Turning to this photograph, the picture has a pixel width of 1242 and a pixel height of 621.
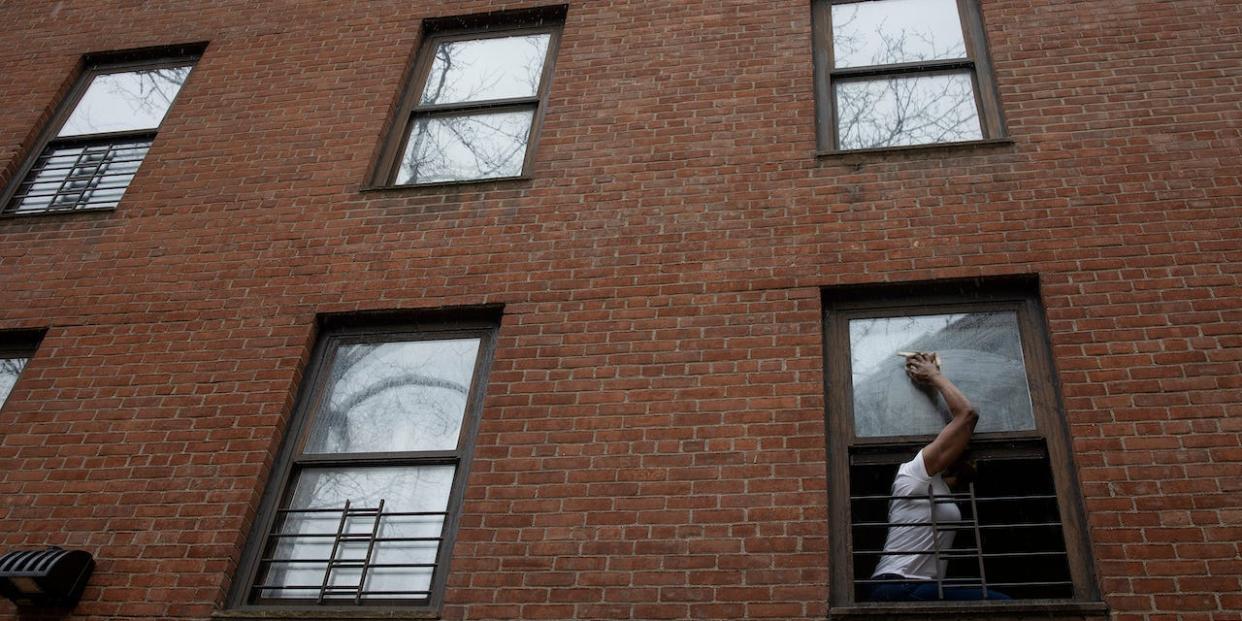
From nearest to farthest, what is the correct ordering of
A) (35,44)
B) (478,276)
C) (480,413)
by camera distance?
(480,413) < (478,276) < (35,44)

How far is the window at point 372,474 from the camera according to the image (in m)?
6.04

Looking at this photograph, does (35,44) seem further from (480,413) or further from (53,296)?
(480,413)

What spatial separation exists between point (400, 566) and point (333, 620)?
0.47m

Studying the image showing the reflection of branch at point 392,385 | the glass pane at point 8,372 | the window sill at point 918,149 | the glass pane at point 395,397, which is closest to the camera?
the glass pane at point 395,397

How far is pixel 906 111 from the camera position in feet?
26.1

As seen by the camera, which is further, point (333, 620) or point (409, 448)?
point (409, 448)

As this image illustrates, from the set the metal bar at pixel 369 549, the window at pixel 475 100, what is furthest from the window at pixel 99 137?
the metal bar at pixel 369 549

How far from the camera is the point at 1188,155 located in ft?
22.7

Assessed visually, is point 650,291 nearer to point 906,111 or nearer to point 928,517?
point 928,517

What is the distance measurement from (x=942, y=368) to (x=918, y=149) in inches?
67.4

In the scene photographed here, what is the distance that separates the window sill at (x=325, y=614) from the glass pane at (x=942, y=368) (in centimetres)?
263

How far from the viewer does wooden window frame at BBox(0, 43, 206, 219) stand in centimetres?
886

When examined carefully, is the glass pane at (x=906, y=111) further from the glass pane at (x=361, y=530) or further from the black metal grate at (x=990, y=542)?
the glass pane at (x=361, y=530)

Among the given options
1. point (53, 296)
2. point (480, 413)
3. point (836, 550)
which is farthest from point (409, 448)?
point (53, 296)
